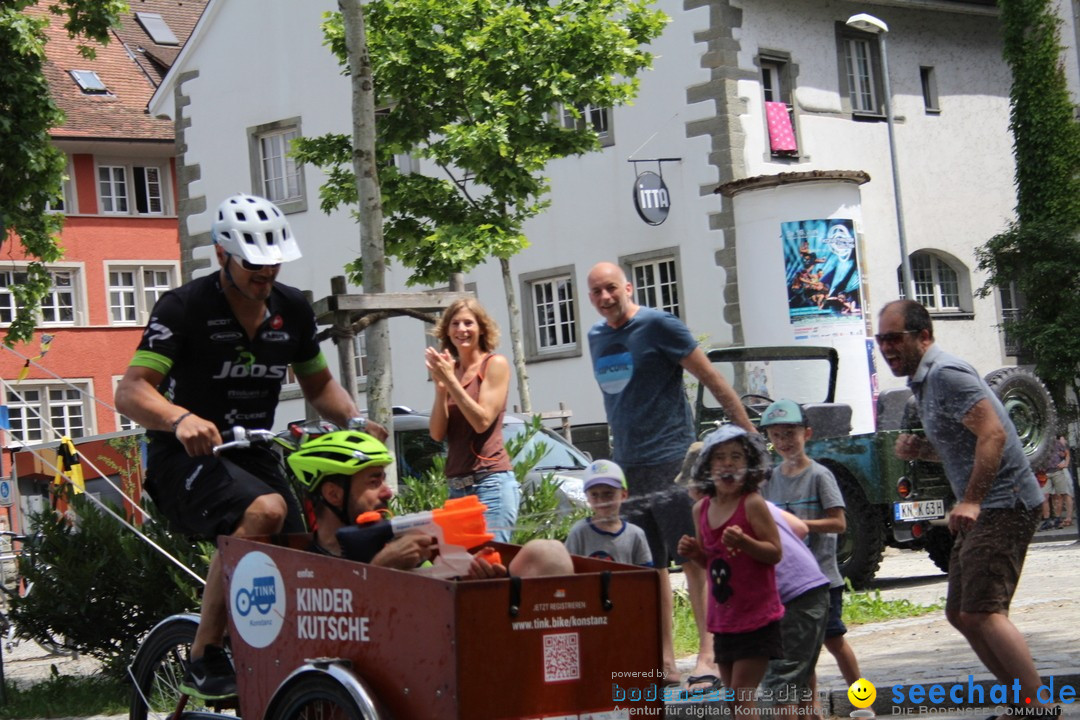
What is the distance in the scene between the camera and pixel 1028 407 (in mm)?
15609

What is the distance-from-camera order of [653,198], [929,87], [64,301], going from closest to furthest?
1. [653,198]
2. [929,87]
3. [64,301]

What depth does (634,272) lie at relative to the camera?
1160 inches

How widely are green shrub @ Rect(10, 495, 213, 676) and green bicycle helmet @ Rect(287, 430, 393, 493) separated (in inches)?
195

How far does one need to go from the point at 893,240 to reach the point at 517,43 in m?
10.5

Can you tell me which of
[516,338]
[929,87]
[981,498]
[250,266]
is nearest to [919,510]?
[981,498]

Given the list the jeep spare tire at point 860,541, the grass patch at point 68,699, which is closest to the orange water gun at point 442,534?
the grass patch at point 68,699

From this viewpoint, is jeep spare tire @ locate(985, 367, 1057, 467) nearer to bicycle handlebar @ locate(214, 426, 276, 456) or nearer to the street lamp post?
the street lamp post

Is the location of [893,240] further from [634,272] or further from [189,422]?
[189,422]

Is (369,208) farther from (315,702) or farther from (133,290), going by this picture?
(133,290)

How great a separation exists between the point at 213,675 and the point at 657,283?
76.6ft

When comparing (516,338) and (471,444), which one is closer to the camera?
(471,444)

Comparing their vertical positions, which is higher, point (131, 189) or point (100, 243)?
point (131, 189)

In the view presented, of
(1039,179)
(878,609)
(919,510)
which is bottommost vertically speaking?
(878,609)

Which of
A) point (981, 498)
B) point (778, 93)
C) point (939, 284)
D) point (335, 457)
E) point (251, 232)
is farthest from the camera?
point (939, 284)
